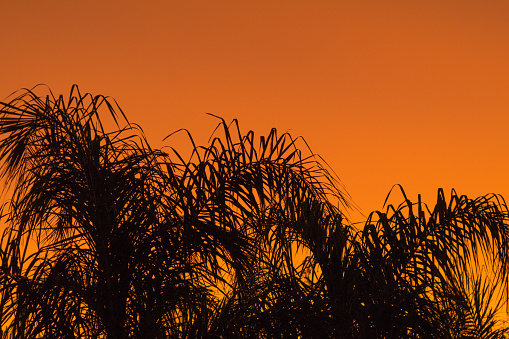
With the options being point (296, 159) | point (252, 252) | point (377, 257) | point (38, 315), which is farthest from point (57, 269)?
point (377, 257)

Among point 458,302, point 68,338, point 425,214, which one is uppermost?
point 425,214

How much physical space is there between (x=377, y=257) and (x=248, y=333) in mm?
895

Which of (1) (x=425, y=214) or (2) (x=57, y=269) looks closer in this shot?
(2) (x=57, y=269)

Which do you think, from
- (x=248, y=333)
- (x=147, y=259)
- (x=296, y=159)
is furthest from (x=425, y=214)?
(x=147, y=259)

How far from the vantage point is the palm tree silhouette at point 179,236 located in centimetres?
348

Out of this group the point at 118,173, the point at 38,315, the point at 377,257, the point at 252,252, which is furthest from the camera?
the point at 377,257

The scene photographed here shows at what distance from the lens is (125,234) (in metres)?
3.54

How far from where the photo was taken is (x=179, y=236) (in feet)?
11.8

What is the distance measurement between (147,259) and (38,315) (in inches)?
23.1

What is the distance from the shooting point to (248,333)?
152 inches

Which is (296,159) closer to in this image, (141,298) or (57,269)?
(141,298)

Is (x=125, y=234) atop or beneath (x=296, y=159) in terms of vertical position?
beneath

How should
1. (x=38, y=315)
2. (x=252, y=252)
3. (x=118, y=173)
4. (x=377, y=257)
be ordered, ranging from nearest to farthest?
1. (x=38, y=315)
2. (x=118, y=173)
3. (x=252, y=252)
4. (x=377, y=257)

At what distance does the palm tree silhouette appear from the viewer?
348 centimetres
